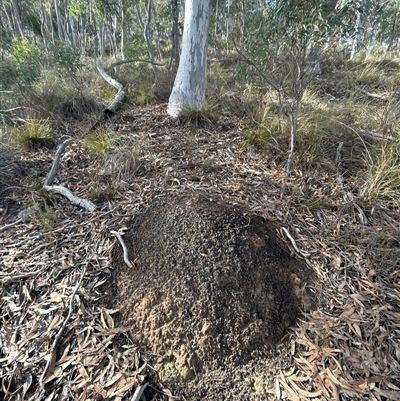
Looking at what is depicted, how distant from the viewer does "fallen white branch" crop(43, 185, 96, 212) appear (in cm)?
234

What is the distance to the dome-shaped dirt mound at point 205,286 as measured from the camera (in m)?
1.55

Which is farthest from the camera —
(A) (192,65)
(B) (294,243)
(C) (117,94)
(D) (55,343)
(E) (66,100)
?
(C) (117,94)

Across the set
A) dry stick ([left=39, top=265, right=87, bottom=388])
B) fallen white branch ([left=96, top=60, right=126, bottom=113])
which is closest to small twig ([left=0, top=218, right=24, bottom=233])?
dry stick ([left=39, top=265, right=87, bottom=388])

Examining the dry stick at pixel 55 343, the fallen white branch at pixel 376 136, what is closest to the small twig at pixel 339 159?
the fallen white branch at pixel 376 136

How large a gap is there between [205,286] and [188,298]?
0.13 metres

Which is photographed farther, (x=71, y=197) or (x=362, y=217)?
(x=71, y=197)

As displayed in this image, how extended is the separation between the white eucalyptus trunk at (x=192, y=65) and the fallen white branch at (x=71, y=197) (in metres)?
2.01

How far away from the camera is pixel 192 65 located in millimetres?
3914

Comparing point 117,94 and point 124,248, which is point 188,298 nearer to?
point 124,248

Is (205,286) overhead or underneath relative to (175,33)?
underneath

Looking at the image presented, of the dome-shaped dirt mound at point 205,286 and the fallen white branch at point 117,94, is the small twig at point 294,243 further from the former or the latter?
the fallen white branch at point 117,94

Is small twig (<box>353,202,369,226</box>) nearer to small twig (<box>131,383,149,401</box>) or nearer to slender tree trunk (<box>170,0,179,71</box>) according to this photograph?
small twig (<box>131,383,149,401</box>)

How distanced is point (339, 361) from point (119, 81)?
600cm

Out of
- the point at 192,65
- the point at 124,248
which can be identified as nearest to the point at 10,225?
the point at 124,248
